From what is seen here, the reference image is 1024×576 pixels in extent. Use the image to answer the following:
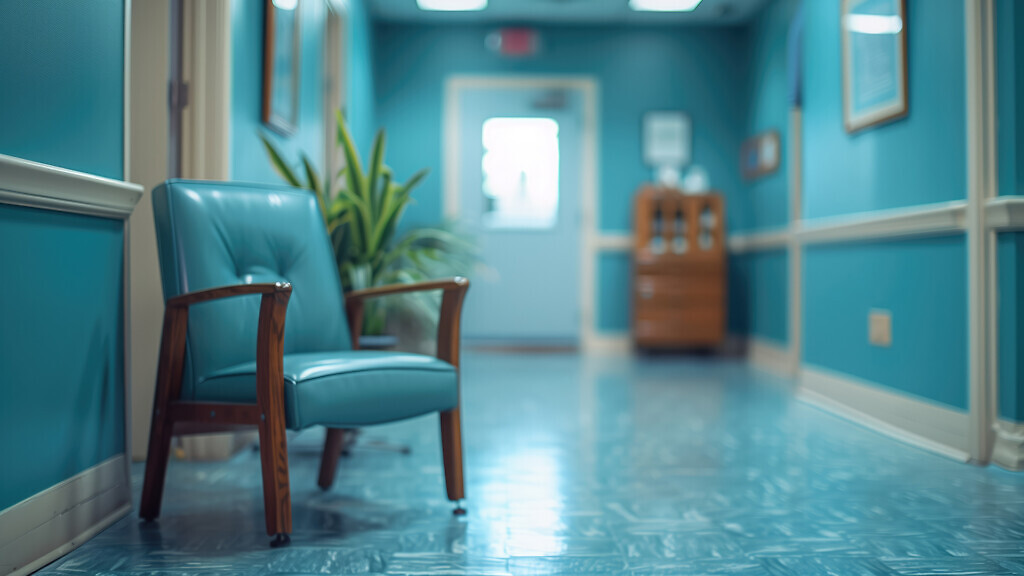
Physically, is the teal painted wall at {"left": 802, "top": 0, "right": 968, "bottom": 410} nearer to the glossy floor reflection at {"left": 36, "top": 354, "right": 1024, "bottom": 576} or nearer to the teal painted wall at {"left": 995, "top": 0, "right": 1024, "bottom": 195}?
the teal painted wall at {"left": 995, "top": 0, "right": 1024, "bottom": 195}

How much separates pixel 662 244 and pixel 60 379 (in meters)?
4.64

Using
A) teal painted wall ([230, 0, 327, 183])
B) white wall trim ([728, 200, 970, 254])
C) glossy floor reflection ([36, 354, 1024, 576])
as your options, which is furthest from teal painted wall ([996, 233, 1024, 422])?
teal painted wall ([230, 0, 327, 183])

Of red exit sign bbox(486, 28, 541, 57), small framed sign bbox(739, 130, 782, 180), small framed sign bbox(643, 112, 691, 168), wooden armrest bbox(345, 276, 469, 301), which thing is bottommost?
wooden armrest bbox(345, 276, 469, 301)

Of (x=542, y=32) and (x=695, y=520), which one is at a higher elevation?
(x=542, y=32)

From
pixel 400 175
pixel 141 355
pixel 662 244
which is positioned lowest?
pixel 141 355

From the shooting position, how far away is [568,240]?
605 cm

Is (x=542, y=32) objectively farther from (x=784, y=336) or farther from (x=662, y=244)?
(x=784, y=336)

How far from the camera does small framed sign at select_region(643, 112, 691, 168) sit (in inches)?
238

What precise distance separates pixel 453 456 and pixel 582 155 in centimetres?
443

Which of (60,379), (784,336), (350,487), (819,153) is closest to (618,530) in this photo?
(350,487)

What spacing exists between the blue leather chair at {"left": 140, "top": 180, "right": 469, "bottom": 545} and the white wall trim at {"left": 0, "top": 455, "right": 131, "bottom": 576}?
0.28 feet

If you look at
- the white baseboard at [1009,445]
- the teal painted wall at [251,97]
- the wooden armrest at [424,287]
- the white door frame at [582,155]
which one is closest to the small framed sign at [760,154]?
the white door frame at [582,155]

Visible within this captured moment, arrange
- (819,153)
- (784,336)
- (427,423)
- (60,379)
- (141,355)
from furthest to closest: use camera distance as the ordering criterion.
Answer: (784,336)
(819,153)
(427,423)
(141,355)
(60,379)

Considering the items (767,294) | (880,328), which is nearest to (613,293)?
(767,294)
